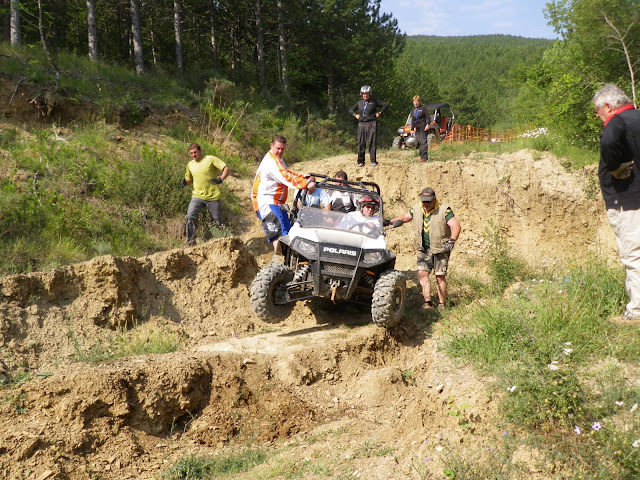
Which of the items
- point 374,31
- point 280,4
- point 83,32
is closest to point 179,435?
point 280,4

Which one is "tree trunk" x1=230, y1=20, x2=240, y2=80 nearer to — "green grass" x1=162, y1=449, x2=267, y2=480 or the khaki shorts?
the khaki shorts

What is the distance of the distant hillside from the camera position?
7138cm

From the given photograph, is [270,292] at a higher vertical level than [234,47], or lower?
lower

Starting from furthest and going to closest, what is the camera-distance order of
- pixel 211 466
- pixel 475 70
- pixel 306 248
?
pixel 475 70 < pixel 306 248 < pixel 211 466

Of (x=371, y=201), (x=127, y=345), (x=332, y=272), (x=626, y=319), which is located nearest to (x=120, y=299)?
(x=127, y=345)

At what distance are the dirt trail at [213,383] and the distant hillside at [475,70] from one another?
45.7 m

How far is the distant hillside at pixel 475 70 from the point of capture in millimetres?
71375

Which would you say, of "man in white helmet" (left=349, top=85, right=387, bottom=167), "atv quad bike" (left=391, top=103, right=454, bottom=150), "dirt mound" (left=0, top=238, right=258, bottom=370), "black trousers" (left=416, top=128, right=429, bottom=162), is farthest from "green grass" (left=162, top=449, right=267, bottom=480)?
"atv quad bike" (left=391, top=103, right=454, bottom=150)

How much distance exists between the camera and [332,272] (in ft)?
21.7

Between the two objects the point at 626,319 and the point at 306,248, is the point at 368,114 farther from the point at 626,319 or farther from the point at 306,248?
the point at 626,319

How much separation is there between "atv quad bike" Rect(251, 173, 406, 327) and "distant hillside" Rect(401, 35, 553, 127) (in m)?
45.3

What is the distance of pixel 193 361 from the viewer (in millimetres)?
6059

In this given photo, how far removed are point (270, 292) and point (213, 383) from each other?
1303 millimetres

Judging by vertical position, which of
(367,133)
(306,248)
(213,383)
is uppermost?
(367,133)
